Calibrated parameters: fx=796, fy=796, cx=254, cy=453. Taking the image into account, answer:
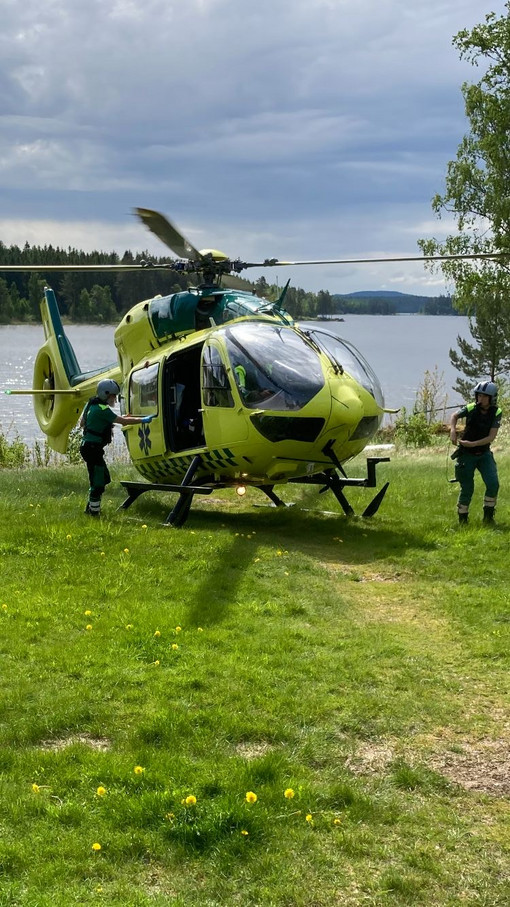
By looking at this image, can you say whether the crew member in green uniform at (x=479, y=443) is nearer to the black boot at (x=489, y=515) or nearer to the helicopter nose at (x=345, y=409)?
the black boot at (x=489, y=515)

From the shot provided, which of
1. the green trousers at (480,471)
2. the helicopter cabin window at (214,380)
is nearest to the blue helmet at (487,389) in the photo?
the green trousers at (480,471)

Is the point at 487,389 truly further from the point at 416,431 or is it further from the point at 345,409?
the point at 416,431

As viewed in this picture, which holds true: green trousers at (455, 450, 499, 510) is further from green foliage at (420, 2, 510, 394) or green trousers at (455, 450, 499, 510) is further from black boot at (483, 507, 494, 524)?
green foliage at (420, 2, 510, 394)

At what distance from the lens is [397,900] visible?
344cm

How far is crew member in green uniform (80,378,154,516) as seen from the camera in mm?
10484

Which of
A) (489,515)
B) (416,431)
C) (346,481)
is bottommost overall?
(489,515)

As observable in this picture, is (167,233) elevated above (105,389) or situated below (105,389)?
above

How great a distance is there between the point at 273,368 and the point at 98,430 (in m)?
2.53

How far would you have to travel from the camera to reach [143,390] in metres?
12.2

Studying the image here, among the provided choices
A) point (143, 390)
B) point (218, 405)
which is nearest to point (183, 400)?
point (143, 390)

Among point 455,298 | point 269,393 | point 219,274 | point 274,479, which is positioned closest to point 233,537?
point 274,479

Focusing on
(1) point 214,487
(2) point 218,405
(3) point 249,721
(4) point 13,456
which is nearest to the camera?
(3) point 249,721

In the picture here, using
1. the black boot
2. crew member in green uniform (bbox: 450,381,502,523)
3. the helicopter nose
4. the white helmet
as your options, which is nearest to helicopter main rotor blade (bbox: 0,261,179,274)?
the white helmet

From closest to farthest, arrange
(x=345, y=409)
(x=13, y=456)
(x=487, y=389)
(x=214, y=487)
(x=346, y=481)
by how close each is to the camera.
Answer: (x=345, y=409) < (x=487, y=389) < (x=214, y=487) < (x=346, y=481) < (x=13, y=456)
